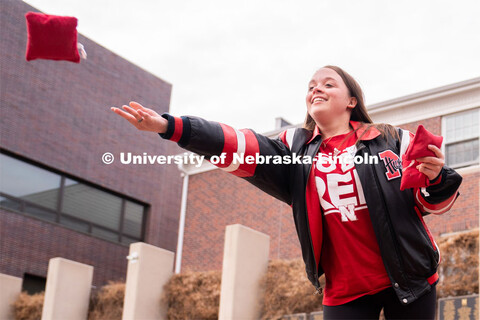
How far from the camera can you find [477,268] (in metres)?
11.6

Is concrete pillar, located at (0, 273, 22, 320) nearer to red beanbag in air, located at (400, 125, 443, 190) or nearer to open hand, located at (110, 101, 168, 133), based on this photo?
open hand, located at (110, 101, 168, 133)

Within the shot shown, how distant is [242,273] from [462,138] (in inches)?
250

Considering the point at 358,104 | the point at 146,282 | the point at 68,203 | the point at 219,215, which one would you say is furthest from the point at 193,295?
the point at 358,104

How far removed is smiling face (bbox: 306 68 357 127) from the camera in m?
3.43

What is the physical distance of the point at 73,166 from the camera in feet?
74.7

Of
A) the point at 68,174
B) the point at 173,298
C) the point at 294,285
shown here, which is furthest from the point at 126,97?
→ the point at 294,285

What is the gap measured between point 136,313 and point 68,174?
26.7ft

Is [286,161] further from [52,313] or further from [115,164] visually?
[115,164]

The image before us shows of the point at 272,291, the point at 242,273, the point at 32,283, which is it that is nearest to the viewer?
the point at 272,291

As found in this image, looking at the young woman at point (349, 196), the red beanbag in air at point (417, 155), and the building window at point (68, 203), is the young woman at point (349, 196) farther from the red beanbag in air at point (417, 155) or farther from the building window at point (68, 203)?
the building window at point (68, 203)

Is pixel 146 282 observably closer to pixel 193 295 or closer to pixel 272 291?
pixel 193 295

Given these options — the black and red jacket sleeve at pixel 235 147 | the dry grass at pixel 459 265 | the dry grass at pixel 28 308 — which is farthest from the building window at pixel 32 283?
the black and red jacket sleeve at pixel 235 147

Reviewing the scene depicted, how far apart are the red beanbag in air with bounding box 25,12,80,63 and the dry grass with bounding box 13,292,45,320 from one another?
15.7 m

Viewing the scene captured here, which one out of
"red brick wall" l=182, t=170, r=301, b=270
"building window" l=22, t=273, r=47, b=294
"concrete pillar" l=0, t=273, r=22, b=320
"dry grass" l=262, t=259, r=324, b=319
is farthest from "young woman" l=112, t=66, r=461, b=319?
"building window" l=22, t=273, r=47, b=294
